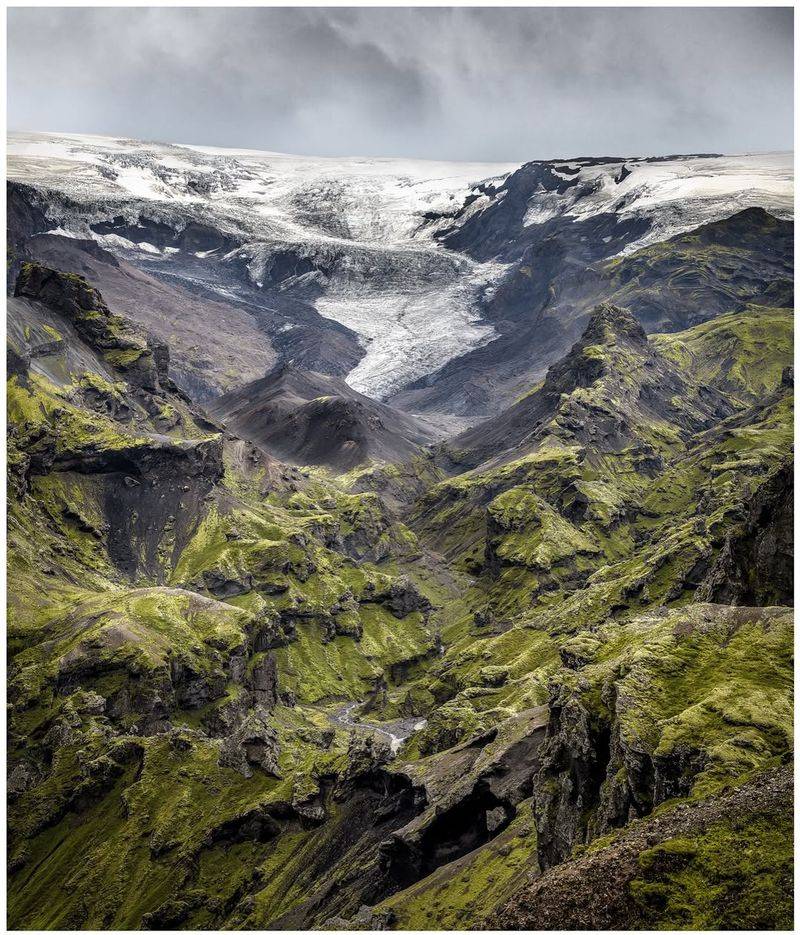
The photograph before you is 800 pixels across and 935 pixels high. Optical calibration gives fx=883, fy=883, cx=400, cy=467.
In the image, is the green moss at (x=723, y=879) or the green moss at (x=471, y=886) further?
the green moss at (x=471, y=886)

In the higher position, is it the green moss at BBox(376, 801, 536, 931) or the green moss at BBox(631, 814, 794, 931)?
the green moss at BBox(631, 814, 794, 931)

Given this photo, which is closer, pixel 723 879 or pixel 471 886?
pixel 723 879

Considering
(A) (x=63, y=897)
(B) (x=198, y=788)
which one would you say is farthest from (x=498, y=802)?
(A) (x=63, y=897)

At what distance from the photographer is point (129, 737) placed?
7431 inches

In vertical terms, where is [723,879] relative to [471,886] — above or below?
above

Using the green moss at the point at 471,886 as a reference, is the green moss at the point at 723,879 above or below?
above

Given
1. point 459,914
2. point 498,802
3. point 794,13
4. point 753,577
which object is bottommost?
point 459,914

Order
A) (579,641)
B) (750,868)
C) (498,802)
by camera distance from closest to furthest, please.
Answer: (750,868) < (498,802) < (579,641)

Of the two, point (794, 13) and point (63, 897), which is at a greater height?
point (794, 13)

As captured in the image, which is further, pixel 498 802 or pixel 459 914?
pixel 498 802

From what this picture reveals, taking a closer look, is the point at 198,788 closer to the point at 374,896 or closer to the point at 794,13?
the point at 374,896

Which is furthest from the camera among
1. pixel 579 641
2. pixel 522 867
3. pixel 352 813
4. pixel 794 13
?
pixel 352 813

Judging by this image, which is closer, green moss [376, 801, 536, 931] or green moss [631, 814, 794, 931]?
green moss [631, 814, 794, 931]

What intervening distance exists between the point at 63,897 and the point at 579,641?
4018 inches
